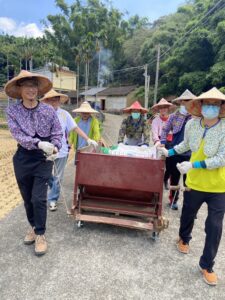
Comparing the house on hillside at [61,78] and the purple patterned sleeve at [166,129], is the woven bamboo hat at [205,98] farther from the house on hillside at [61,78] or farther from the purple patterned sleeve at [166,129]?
the house on hillside at [61,78]

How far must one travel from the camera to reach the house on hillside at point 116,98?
3988 centimetres

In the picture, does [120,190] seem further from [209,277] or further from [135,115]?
[135,115]

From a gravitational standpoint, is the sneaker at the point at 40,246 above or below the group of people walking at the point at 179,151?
below

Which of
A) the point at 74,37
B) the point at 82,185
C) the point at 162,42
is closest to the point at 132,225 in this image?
the point at 82,185

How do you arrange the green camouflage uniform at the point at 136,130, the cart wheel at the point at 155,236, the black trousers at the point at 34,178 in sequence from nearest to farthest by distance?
the black trousers at the point at 34,178 → the cart wheel at the point at 155,236 → the green camouflage uniform at the point at 136,130

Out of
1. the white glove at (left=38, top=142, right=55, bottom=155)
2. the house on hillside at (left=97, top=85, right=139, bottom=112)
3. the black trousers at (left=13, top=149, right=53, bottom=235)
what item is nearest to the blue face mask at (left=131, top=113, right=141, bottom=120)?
the black trousers at (left=13, top=149, right=53, bottom=235)

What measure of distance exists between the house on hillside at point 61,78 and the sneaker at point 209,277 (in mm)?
34913

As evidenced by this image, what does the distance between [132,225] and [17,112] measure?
1873 mm

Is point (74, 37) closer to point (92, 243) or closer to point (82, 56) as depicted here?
point (82, 56)

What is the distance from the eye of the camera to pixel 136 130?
500 centimetres

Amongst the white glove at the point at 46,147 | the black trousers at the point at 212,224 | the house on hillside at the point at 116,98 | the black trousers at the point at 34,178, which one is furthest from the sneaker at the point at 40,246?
the house on hillside at the point at 116,98

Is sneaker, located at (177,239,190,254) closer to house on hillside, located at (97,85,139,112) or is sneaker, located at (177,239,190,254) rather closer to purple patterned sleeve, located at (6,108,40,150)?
purple patterned sleeve, located at (6,108,40,150)

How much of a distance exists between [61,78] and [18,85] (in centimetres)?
3842

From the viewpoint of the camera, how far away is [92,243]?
3.49 meters
